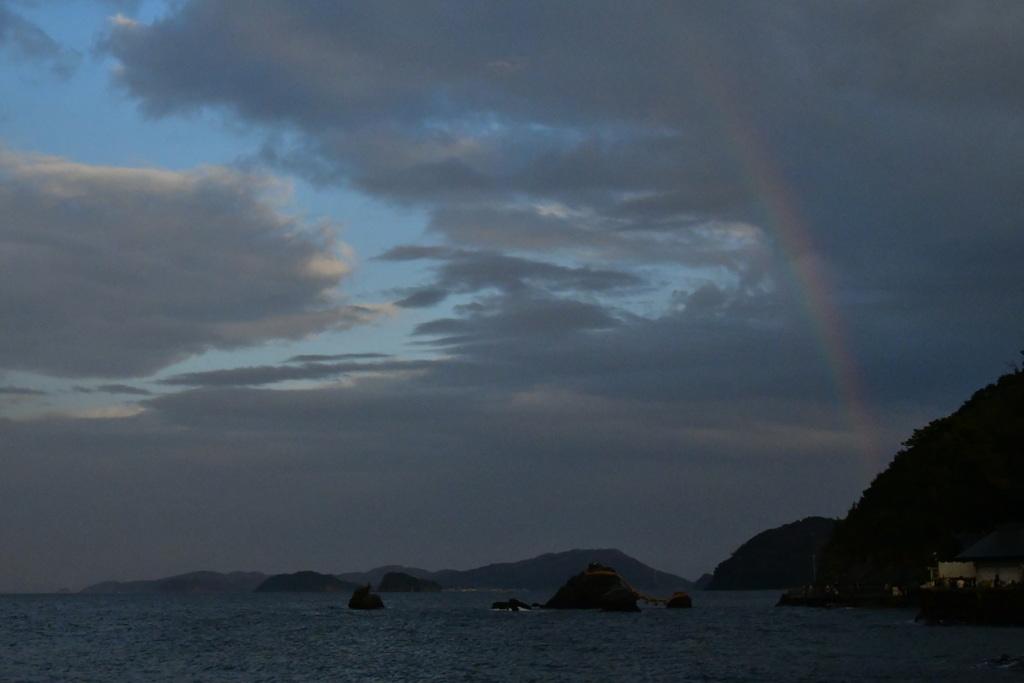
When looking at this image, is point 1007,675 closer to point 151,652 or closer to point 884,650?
point 884,650

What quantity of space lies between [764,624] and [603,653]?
1632 inches

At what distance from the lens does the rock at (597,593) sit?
15375 cm

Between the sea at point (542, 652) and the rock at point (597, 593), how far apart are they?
84.7ft

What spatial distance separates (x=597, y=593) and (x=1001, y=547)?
252 ft

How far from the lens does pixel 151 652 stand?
8744 cm

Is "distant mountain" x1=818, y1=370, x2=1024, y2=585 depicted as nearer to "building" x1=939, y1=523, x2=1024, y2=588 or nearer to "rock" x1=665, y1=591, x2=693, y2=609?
"building" x1=939, y1=523, x2=1024, y2=588

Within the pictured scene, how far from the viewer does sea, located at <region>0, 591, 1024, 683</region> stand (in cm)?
6009

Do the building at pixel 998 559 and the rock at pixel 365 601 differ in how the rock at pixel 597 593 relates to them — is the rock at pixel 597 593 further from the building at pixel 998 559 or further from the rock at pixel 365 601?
the building at pixel 998 559

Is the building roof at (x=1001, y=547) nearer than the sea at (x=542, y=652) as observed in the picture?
No

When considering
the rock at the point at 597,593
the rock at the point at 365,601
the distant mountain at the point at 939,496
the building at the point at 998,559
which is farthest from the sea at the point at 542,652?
the rock at the point at 365,601

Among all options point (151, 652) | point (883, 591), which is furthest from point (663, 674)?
point (883, 591)

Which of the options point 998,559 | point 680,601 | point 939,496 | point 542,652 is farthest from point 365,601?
point 998,559

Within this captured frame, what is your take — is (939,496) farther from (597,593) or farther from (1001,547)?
(597,593)

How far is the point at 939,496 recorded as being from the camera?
12788 centimetres
